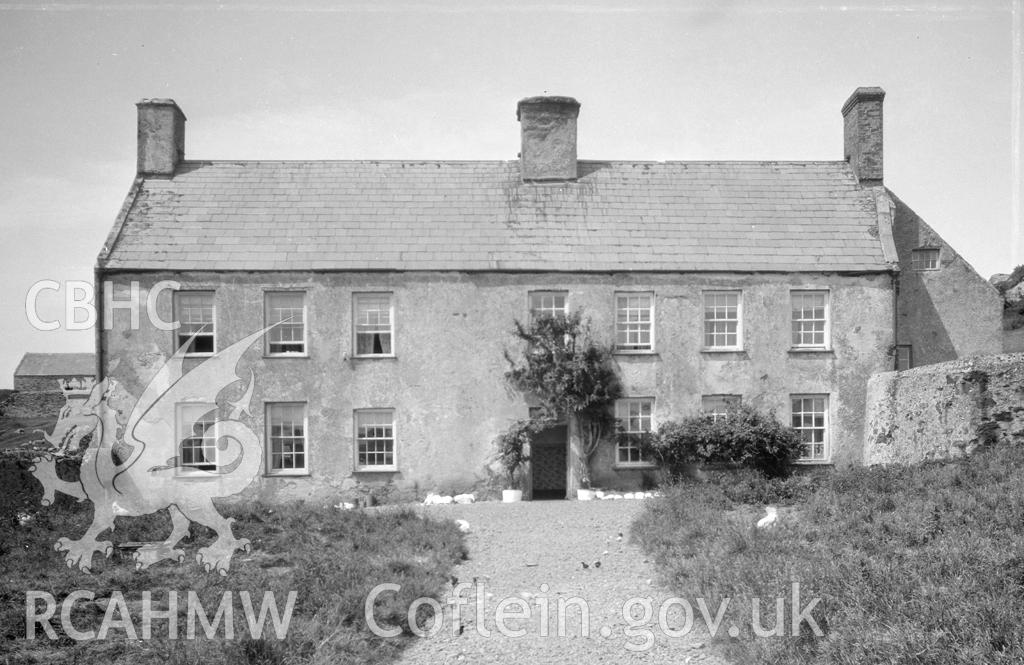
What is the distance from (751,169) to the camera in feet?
86.7

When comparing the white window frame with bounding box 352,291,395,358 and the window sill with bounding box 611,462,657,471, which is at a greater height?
the white window frame with bounding box 352,291,395,358

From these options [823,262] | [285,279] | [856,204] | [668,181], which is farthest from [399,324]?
[856,204]

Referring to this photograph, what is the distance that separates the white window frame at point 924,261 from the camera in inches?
1056

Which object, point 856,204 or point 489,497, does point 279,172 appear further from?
point 856,204

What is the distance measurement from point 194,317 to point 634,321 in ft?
36.7

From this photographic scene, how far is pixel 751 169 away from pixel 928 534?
55.3ft

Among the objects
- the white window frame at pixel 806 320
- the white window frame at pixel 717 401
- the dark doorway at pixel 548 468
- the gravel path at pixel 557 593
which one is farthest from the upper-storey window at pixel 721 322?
the gravel path at pixel 557 593

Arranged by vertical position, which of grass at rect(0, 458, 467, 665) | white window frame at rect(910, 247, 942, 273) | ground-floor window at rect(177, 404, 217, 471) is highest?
white window frame at rect(910, 247, 942, 273)

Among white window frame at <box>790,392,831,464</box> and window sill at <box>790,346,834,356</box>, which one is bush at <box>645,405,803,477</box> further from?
window sill at <box>790,346,834,356</box>

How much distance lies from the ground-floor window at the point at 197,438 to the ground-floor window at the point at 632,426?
10.0 meters

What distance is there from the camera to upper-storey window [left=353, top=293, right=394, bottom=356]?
23.0 meters

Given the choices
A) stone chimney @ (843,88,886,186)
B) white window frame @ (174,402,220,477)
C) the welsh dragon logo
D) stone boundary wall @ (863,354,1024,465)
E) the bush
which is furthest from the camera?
stone chimney @ (843,88,886,186)

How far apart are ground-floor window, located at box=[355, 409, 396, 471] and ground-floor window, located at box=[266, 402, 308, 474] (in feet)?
4.53

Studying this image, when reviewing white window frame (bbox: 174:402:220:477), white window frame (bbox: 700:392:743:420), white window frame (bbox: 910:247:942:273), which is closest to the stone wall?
white window frame (bbox: 174:402:220:477)
